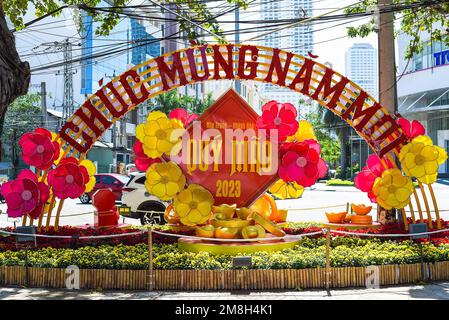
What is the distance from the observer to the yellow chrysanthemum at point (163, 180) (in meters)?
10.9

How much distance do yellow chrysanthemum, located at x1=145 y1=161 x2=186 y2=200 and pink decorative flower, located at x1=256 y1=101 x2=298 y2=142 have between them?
2272 millimetres

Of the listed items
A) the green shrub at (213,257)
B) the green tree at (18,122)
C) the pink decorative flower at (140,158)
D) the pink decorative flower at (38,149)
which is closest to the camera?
the green shrub at (213,257)

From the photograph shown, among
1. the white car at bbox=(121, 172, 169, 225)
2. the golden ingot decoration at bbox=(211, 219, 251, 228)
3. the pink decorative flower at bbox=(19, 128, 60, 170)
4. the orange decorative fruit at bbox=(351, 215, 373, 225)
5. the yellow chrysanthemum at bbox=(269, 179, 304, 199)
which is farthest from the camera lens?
the white car at bbox=(121, 172, 169, 225)

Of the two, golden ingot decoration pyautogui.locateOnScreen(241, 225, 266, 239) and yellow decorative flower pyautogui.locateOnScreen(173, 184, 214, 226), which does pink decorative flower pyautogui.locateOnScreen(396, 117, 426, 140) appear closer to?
golden ingot decoration pyautogui.locateOnScreen(241, 225, 266, 239)

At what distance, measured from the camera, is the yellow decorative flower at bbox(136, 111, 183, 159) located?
36.8 ft

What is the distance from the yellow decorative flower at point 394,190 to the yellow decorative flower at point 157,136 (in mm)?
4468

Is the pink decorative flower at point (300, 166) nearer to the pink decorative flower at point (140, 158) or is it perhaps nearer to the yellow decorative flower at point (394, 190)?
the yellow decorative flower at point (394, 190)

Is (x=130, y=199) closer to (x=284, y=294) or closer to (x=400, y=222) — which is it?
(x=400, y=222)

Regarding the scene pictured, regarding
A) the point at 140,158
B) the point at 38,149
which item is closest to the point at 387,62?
the point at 140,158

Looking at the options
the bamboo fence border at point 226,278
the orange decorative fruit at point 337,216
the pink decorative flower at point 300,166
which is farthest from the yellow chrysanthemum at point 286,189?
the bamboo fence border at point 226,278

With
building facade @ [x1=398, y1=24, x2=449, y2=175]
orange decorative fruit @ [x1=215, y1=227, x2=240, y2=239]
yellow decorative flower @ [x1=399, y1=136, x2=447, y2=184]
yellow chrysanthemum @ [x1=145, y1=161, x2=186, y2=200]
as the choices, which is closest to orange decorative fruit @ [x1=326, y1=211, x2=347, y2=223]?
yellow decorative flower @ [x1=399, y1=136, x2=447, y2=184]

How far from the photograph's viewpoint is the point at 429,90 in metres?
48.6

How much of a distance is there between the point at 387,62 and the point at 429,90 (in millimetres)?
37845
